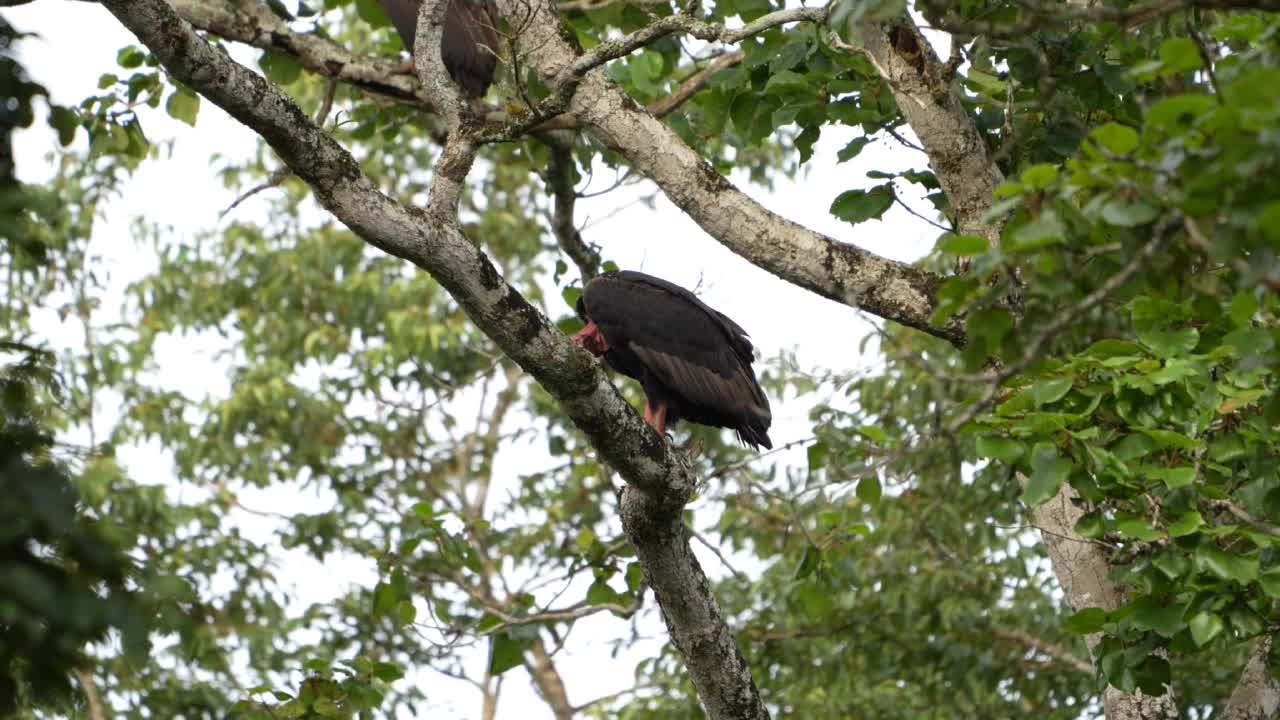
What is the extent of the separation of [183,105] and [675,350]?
201 centimetres

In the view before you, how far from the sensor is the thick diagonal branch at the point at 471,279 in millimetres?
3010

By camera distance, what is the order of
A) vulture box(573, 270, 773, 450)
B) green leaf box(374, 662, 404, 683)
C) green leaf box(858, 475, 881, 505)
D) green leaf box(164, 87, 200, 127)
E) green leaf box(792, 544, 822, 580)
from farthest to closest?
1. green leaf box(164, 87, 200, 127)
2. vulture box(573, 270, 773, 450)
3. green leaf box(792, 544, 822, 580)
4. green leaf box(374, 662, 404, 683)
5. green leaf box(858, 475, 881, 505)

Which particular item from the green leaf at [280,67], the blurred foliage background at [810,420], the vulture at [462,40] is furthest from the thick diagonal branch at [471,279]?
the vulture at [462,40]

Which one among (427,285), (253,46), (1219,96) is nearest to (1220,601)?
(1219,96)

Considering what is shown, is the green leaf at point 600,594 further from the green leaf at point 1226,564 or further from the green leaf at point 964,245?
the green leaf at point 964,245

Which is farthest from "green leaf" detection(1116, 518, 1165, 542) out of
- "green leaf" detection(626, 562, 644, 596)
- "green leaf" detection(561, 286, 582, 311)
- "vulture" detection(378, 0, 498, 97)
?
"vulture" detection(378, 0, 498, 97)

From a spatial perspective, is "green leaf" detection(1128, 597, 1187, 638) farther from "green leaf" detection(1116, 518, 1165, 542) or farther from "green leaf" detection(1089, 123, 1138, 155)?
"green leaf" detection(1089, 123, 1138, 155)

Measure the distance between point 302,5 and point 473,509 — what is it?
6172mm

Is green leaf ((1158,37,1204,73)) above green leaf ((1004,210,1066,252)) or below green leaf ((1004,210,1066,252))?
above

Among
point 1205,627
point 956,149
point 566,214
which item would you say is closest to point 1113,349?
point 1205,627

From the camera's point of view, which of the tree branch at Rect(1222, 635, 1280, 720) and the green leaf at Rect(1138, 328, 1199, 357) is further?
the tree branch at Rect(1222, 635, 1280, 720)

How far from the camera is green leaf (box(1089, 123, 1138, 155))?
6.08 ft

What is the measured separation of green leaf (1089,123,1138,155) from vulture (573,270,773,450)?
122 inches

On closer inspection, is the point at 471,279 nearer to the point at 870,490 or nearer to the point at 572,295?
the point at 870,490
